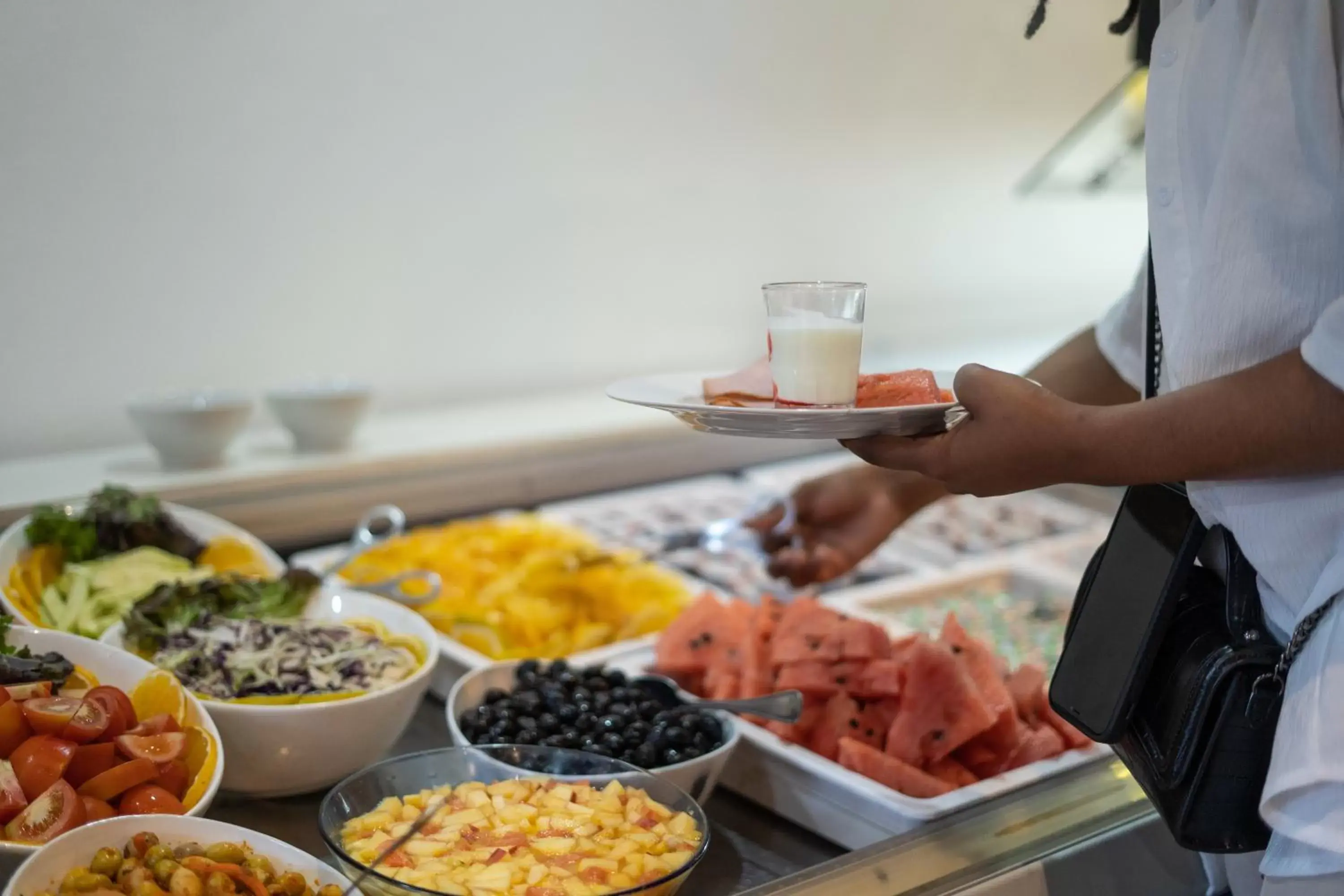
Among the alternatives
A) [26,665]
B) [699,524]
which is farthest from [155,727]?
[699,524]

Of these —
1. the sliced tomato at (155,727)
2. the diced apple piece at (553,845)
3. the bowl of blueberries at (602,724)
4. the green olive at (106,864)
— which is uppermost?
the green olive at (106,864)

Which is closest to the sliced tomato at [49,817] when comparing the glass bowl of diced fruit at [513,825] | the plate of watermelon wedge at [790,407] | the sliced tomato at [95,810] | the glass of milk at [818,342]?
the sliced tomato at [95,810]

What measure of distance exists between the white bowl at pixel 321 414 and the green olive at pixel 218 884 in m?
1.34

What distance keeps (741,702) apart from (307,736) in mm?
499

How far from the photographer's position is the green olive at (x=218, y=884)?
0.96 meters

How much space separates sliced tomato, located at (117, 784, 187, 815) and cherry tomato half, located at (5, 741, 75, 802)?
0.06m

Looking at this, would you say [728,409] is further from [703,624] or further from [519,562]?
[519,562]

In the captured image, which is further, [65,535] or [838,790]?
[65,535]

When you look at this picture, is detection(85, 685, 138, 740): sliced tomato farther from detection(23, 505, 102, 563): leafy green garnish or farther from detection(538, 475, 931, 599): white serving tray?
detection(538, 475, 931, 599): white serving tray

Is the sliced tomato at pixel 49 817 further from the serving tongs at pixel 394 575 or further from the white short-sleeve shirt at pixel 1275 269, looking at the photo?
the white short-sleeve shirt at pixel 1275 269

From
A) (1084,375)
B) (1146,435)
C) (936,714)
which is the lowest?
(936,714)

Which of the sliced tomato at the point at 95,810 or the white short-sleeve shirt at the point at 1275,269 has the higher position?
the white short-sleeve shirt at the point at 1275,269

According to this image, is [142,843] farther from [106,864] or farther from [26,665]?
[26,665]

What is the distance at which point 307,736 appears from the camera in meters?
1.33
